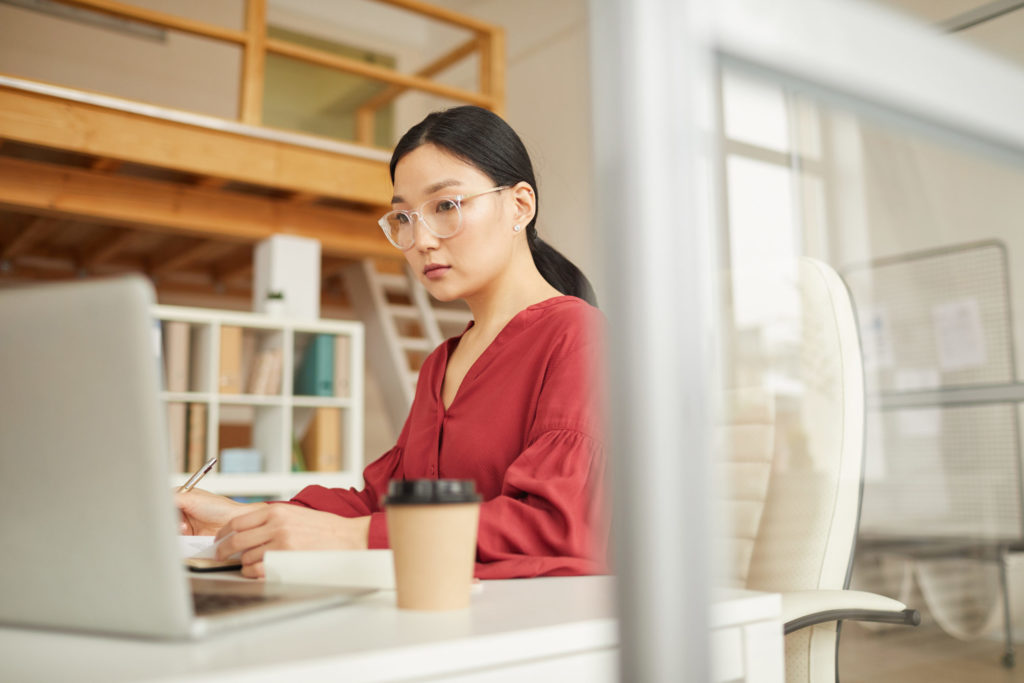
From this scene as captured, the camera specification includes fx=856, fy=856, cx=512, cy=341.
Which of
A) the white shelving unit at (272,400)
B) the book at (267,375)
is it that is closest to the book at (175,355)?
the white shelving unit at (272,400)

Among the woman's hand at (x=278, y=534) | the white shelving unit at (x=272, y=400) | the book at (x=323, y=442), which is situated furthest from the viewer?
the book at (x=323, y=442)

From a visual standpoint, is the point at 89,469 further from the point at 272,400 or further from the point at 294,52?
the point at 294,52

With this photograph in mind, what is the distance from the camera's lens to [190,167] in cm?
362

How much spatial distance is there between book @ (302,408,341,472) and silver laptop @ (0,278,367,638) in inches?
144

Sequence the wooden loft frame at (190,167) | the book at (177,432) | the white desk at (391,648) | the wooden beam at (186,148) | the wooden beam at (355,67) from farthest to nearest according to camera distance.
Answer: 1. the wooden beam at (355,67)
2. the book at (177,432)
3. the wooden loft frame at (190,167)
4. the wooden beam at (186,148)
5. the white desk at (391,648)

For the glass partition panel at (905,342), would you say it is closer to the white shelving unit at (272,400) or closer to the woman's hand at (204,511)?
the woman's hand at (204,511)

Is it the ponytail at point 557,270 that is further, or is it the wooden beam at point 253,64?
the wooden beam at point 253,64

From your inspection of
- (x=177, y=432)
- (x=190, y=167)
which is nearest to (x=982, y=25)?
(x=190, y=167)

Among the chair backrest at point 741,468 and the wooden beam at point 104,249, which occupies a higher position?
the wooden beam at point 104,249

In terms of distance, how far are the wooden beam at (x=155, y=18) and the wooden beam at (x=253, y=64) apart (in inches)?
2.0

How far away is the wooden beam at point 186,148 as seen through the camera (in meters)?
3.32

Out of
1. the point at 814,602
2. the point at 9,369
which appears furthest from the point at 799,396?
the point at 9,369

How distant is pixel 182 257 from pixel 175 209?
1325 mm

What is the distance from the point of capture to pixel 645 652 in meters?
0.44
